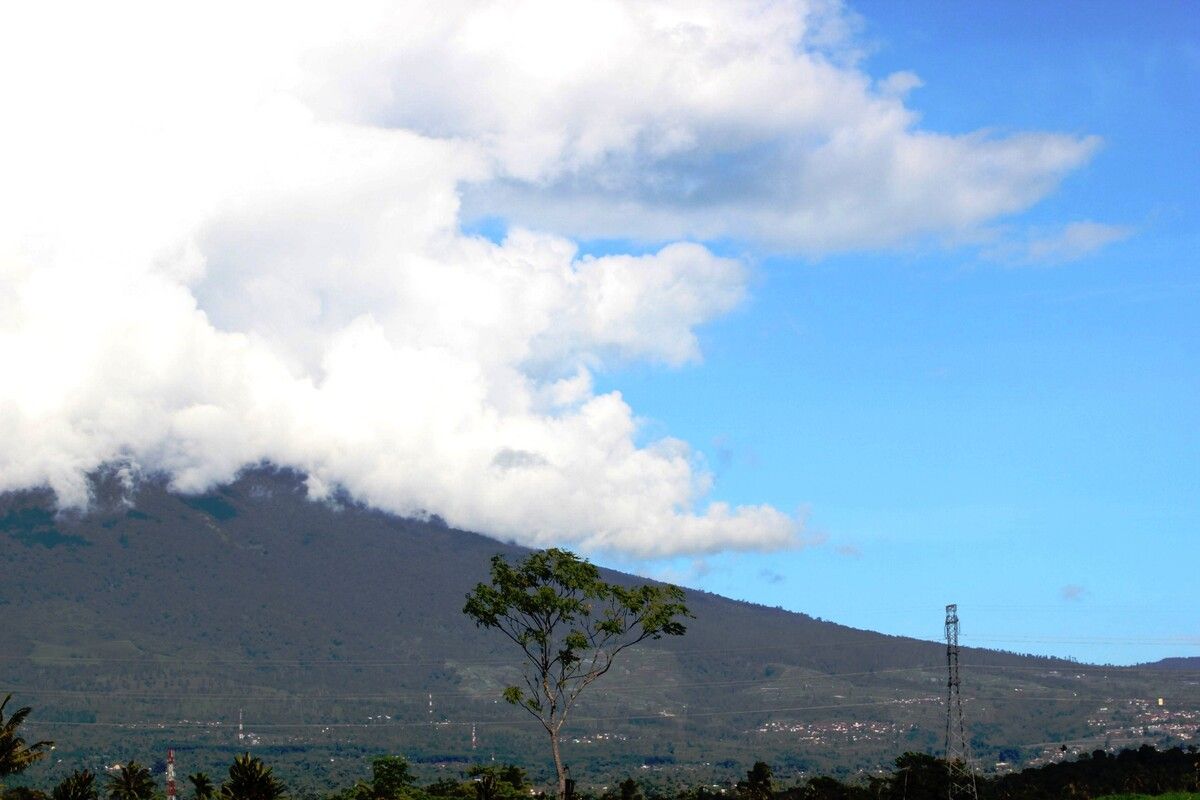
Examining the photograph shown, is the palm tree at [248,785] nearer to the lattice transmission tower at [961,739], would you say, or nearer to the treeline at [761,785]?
the treeline at [761,785]

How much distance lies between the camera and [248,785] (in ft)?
365

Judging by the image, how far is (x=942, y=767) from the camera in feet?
446

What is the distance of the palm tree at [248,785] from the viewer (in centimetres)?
11094

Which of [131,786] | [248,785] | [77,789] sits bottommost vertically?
[131,786]

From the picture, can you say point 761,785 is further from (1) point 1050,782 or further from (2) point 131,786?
(2) point 131,786

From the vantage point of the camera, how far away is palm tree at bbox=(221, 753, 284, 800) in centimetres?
11094

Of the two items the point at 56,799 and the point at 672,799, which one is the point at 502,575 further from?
the point at 672,799

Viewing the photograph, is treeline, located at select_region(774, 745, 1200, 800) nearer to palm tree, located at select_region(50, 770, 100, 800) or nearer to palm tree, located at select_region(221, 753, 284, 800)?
palm tree, located at select_region(221, 753, 284, 800)

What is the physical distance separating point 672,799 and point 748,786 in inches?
1774

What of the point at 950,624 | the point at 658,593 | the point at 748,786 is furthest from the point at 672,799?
the point at 950,624

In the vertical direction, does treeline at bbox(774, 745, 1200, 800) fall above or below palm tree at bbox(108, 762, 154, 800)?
above

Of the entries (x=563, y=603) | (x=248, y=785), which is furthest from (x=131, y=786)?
(x=563, y=603)

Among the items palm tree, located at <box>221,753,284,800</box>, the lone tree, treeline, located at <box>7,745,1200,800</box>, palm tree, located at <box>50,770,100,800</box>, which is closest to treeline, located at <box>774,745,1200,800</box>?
treeline, located at <box>7,745,1200,800</box>

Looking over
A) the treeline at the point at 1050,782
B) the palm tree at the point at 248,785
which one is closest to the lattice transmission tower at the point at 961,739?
the treeline at the point at 1050,782
